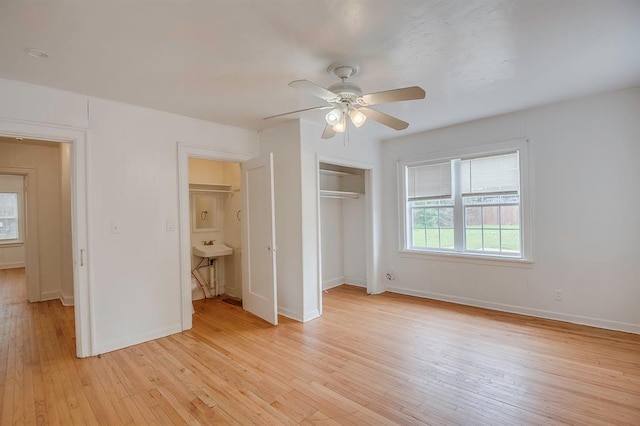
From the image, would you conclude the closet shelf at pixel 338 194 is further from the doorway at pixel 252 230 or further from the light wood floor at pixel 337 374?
the light wood floor at pixel 337 374

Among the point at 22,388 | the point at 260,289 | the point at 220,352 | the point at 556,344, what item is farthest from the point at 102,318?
the point at 556,344

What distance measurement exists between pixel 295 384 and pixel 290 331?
3.61ft

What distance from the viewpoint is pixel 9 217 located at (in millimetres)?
8109

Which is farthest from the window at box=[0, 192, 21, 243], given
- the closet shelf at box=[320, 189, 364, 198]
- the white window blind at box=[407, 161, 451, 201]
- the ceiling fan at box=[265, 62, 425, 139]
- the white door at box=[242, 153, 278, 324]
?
the white window blind at box=[407, 161, 451, 201]

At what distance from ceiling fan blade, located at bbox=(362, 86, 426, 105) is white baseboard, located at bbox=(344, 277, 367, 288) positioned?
3.80 m

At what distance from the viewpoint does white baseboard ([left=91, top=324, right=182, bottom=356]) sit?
3.04m

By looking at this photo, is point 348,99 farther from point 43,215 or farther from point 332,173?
point 43,215

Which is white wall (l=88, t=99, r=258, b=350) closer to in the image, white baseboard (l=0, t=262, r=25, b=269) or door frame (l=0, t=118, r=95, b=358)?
door frame (l=0, t=118, r=95, b=358)

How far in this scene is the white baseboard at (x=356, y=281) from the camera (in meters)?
5.54

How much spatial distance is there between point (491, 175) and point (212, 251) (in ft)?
13.7

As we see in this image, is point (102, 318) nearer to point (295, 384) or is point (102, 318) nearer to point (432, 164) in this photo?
point (295, 384)

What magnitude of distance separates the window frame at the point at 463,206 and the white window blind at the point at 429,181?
8cm

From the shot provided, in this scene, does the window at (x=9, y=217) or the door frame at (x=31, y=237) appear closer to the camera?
the door frame at (x=31, y=237)

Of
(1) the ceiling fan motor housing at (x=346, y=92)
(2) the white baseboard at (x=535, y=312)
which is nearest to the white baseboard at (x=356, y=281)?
(2) the white baseboard at (x=535, y=312)
